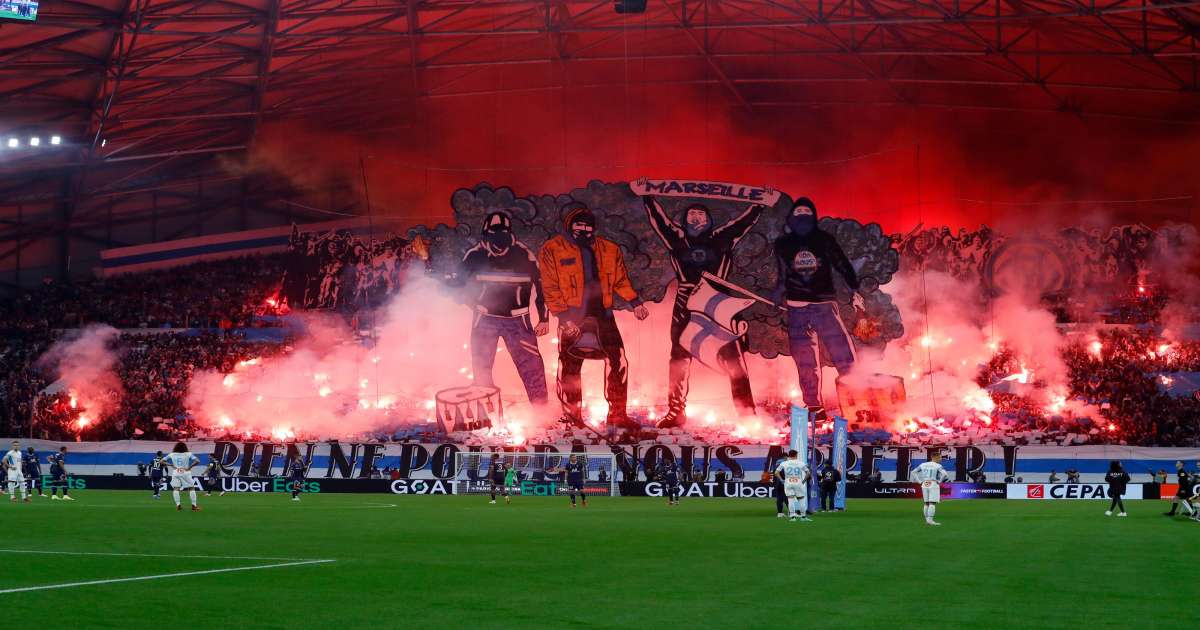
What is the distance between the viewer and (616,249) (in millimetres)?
56906

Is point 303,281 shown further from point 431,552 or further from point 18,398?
point 431,552

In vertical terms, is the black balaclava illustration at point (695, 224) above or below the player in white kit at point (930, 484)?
above

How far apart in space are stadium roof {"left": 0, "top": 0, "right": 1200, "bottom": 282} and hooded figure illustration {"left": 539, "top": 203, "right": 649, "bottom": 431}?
7804 millimetres

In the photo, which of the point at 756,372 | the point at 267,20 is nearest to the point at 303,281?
the point at 267,20

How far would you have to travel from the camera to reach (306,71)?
53875 millimetres

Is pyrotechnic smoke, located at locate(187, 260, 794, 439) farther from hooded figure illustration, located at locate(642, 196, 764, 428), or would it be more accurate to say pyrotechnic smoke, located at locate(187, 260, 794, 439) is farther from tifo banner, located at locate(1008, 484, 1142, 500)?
tifo banner, located at locate(1008, 484, 1142, 500)

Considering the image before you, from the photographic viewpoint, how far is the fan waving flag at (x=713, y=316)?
56188 mm

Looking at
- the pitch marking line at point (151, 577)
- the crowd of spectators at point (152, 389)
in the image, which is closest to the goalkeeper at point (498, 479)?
the crowd of spectators at point (152, 389)

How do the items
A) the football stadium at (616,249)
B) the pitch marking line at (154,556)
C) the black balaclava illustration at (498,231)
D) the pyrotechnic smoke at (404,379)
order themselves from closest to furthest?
the pitch marking line at (154,556), the football stadium at (616,249), the pyrotechnic smoke at (404,379), the black balaclava illustration at (498,231)

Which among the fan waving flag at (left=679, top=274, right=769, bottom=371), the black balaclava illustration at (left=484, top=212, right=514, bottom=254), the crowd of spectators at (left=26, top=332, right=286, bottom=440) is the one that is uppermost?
the black balaclava illustration at (left=484, top=212, right=514, bottom=254)

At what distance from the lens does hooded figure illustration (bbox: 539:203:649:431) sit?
5619 centimetres

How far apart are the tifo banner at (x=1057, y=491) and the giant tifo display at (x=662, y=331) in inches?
323

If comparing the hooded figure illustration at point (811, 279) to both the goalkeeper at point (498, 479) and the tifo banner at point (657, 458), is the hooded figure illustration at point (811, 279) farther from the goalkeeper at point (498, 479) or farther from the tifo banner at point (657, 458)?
the goalkeeper at point (498, 479)

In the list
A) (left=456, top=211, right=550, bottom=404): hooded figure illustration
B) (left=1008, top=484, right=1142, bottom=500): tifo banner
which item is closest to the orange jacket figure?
(left=456, top=211, right=550, bottom=404): hooded figure illustration
